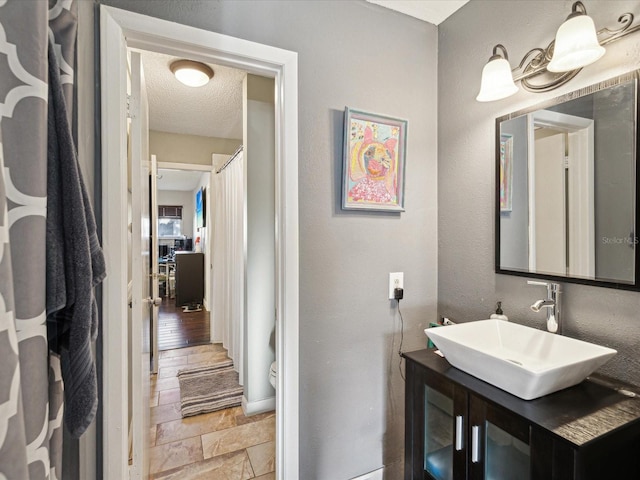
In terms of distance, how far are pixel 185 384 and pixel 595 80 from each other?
3292mm

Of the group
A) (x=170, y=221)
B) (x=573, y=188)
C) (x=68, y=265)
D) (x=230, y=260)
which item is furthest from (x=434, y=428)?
(x=170, y=221)

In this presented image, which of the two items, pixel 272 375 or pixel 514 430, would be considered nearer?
pixel 514 430

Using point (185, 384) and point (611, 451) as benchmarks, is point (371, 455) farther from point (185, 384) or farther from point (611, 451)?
point (185, 384)

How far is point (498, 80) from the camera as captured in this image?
4.37ft

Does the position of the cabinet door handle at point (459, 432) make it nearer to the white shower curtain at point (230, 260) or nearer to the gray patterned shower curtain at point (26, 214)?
the gray patterned shower curtain at point (26, 214)

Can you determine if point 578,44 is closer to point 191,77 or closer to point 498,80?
point 498,80

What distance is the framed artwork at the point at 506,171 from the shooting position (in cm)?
142

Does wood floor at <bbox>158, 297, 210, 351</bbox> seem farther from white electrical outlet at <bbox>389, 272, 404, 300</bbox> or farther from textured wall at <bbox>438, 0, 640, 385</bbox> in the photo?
textured wall at <bbox>438, 0, 640, 385</bbox>

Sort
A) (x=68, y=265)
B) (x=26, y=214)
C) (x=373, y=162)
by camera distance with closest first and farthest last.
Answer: (x=26, y=214), (x=68, y=265), (x=373, y=162)

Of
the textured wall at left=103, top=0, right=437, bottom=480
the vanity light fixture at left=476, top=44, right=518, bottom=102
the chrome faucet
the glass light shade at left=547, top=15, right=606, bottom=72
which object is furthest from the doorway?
the glass light shade at left=547, top=15, right=606, bottom=72

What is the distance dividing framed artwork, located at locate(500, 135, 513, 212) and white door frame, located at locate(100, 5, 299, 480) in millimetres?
939

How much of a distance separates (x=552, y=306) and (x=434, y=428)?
25.6 inches

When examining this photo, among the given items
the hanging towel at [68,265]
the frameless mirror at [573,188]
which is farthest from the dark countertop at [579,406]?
the hanging towel at [68,265]

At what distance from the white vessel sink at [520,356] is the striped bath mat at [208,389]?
1997mm
